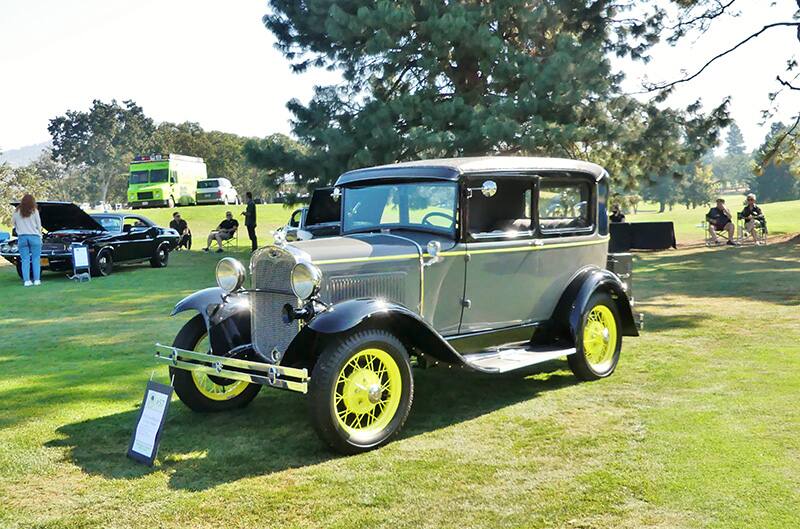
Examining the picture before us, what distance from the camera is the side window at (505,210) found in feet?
19.3

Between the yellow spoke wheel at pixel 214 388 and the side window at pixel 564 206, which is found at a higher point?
the side window at pixel 564 206

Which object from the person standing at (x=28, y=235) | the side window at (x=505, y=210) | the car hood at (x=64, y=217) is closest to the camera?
the side window at (x=505, y=210)

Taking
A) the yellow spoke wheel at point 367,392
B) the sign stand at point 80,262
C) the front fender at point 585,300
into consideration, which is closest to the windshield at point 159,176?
the sign stand at point 80,262

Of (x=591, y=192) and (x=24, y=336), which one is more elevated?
(x=591, y=192)

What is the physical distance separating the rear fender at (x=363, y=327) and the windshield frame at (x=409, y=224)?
0.89 meters

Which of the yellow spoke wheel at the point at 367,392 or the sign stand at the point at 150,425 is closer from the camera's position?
the sign stand at the point at 150,425

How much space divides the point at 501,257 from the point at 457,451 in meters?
1.83

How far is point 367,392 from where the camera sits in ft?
15.4

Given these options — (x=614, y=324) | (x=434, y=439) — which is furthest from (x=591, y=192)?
(x=434, y=439)

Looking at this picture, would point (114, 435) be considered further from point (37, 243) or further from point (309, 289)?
point (37, 243)

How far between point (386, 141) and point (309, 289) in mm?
13435

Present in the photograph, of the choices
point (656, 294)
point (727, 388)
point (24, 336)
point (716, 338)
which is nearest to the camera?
point (727, 388)

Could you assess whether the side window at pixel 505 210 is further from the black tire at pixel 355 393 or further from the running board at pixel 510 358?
the black tire at pixel 355 393

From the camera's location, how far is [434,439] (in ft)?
15.8
